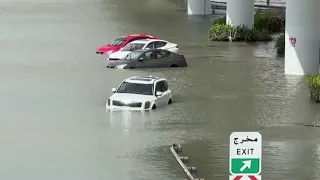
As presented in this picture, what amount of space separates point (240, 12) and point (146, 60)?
14.2 metres

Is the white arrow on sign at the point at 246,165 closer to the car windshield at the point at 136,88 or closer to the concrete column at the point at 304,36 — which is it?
the car windshield at the point at 136,88

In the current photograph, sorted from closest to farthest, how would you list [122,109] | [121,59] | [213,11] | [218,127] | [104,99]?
[218,127]
[122,109]
[104,99]
[121,59]
[213,11]

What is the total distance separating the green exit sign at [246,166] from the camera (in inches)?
336

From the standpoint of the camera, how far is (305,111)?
30.4 meters

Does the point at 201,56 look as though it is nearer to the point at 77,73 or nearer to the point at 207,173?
the point at 77,73

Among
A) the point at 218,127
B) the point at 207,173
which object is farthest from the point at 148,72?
the point at 207,173

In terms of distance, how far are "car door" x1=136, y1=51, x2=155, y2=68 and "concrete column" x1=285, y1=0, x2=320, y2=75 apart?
7.27 metres

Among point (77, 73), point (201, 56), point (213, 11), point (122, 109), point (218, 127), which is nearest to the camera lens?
point (218, 127)

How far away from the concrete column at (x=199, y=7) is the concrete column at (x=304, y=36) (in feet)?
118

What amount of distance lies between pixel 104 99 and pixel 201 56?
15.5 meters

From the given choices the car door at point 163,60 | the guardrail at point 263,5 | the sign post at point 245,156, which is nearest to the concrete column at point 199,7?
the guardrail at point 263,5

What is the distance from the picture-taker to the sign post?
854 cm

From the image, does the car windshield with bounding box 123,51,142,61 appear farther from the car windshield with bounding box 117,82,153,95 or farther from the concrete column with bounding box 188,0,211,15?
the concrete column with bounding box 188,0,211,15

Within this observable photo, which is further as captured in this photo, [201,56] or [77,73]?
[201,56]
